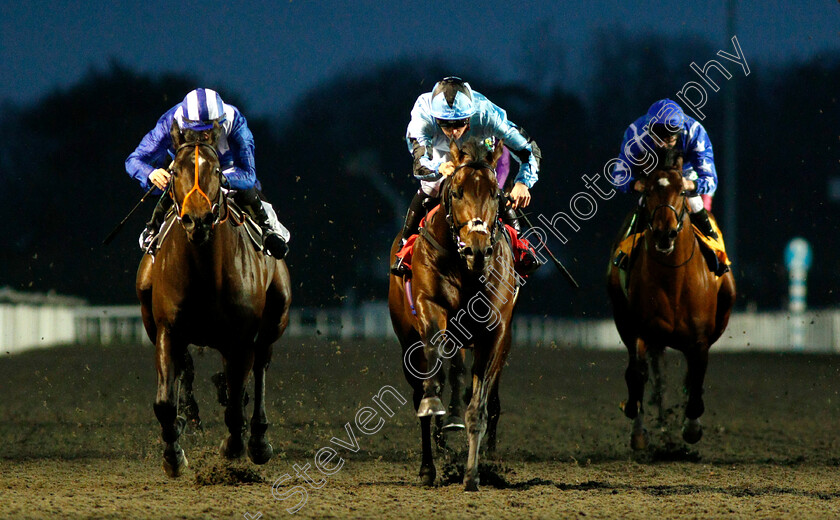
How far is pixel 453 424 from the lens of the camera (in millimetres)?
6320

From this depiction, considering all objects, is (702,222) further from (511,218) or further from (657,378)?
(511,218)

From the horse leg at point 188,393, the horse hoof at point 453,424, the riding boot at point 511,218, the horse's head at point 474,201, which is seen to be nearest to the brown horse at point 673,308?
the riding boot at point 511,218

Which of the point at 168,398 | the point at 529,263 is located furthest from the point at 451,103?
the point at 168,398

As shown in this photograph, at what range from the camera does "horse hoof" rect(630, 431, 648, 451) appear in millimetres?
8289

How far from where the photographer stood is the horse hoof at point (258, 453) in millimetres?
7684

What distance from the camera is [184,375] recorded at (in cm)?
789

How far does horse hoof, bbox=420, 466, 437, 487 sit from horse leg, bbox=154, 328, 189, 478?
4.92 feet

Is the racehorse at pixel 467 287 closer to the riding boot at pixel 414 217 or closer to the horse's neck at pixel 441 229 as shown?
the horse's neck at pixel 441 229

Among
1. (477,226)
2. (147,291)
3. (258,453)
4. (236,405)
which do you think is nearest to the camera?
(477,226)

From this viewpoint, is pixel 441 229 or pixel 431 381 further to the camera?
pixel 441 229

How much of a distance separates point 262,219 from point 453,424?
2.19 metres

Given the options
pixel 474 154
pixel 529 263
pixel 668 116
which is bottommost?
pixel 529 263

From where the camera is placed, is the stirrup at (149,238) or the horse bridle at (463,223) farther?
the stirrup at (149,238)

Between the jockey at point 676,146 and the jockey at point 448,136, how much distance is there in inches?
48.7
